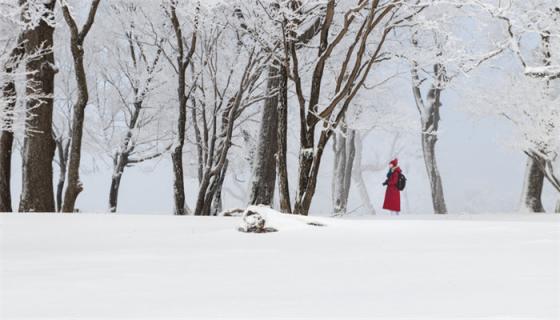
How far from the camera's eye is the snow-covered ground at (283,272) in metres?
3.51

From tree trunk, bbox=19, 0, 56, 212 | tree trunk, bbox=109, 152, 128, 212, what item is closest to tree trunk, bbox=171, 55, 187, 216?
tree trunk, bbox=19, 0, 56, 212

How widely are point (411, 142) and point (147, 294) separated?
3799 cm

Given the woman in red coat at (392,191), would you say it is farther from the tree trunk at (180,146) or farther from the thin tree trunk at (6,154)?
the thin tree trunk at (6,154)

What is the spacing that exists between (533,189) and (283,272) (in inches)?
654

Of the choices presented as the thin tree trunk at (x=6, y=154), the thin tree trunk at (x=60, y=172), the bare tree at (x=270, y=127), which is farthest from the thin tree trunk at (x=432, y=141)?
the thin tree trunk at (x=60, y=172)

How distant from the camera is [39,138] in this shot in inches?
486

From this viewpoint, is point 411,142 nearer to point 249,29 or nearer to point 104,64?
point 104,64

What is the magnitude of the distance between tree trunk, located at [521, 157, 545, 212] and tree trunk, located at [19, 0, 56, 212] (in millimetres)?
13269

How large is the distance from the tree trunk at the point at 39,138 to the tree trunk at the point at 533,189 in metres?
13.3

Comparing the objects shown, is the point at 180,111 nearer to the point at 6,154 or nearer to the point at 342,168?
the point at 6,154

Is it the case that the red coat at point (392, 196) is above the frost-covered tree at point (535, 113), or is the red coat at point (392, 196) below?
below

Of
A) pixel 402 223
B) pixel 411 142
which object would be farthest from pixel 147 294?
pixel 411 142

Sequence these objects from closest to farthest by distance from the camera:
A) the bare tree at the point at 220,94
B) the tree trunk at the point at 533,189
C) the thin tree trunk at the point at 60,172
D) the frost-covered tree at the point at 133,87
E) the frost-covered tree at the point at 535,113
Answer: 1. the bare tree at the point at 220,94
2. the frost-covered tree at the point at 535,113
3. the frost-covered tree at the point at 133,87
4. the tree trunk at the point at 533,189
5. the thin tree trunk at the point at 60,172

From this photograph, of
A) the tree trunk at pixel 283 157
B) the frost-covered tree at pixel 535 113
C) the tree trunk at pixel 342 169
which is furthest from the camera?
the tree trunk at pixel 342 169
